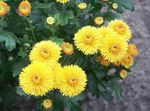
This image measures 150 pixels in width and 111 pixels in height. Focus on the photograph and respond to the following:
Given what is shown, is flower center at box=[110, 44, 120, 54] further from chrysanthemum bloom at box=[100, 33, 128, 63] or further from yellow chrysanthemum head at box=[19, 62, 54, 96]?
yellow chrysanthemum head at box=[19, 62, 54, 96]

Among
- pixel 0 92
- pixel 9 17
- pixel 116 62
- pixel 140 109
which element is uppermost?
pixel 9 17

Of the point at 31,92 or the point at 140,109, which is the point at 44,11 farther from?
the point at 140,109

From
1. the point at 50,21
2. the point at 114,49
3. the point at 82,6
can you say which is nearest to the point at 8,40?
the point at 50,21

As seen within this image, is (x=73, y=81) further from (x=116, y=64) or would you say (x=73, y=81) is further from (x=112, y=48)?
(x=116, y=64)

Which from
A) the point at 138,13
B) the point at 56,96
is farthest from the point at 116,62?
the point at 138,13

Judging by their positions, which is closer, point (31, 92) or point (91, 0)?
point (31, 92)

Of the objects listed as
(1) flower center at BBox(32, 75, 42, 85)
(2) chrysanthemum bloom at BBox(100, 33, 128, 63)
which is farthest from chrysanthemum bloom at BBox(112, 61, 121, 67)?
(1) flower center at BBox(32, 75, 42, 85)

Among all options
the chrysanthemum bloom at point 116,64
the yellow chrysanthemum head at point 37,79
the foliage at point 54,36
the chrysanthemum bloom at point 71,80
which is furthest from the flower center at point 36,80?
the chrysanthemum bloom at point 116,64
